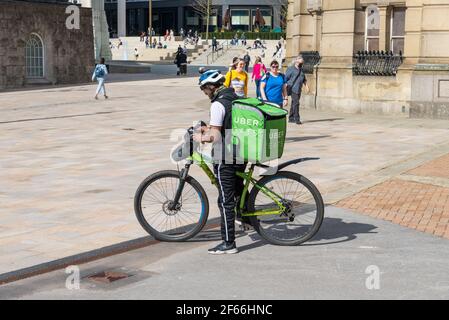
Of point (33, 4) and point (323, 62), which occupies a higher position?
point (33, 4)

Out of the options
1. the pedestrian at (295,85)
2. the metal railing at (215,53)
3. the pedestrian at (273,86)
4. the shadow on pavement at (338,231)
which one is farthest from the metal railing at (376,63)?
the metal railing at (215,53)

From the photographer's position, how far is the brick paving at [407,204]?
29.7 ft

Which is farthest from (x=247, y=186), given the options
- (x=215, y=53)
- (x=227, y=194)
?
(x=215, y=53)

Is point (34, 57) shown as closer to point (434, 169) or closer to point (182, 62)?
point (182, 62)

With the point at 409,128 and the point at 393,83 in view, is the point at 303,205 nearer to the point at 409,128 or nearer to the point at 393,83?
the point at 409,128

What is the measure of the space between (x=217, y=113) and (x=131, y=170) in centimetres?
558

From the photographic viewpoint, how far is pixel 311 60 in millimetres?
25984

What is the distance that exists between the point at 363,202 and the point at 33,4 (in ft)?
107

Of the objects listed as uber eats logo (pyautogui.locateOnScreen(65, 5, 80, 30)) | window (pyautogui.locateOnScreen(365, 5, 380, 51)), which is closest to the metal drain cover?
window (pyautogui.locateOnScreen(365, 5, 380, 51))

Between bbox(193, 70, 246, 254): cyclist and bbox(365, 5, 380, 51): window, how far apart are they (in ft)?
56.7

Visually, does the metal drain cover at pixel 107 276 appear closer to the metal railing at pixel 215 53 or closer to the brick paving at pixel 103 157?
the brick paving at pixel 103 157

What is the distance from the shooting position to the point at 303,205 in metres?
7.75

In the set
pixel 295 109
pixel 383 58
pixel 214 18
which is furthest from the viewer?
pixel 214 18
